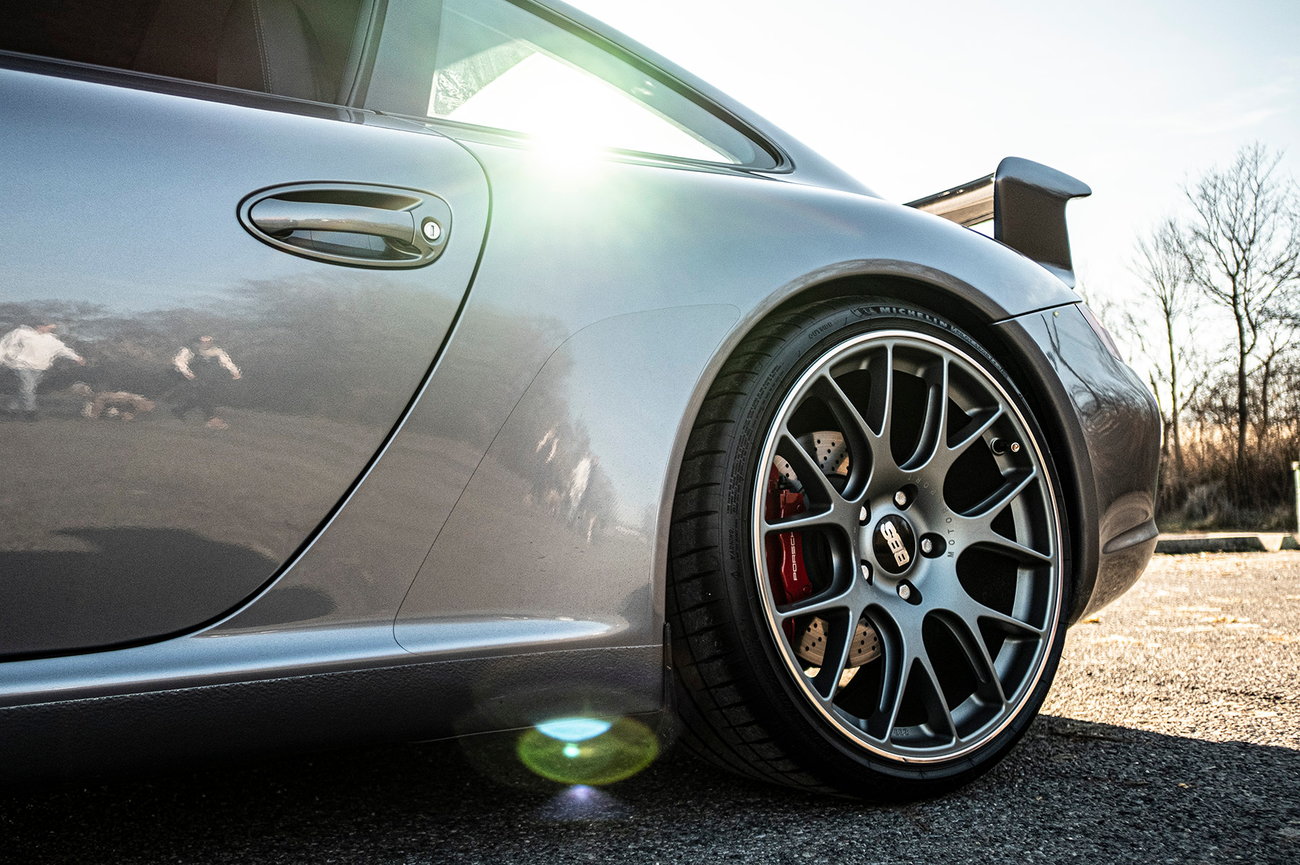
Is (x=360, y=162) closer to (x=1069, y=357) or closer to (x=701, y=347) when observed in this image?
(x=701, y=347)

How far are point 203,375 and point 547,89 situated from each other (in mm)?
739

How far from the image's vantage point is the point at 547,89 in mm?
1533

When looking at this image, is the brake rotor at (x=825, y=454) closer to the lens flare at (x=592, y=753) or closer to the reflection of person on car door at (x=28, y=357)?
the lens flare at (x=592, y=753)

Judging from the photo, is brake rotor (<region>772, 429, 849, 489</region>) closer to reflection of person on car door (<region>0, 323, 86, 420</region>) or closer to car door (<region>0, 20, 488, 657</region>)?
car door (<region>0, 20, 488, 657</region>)

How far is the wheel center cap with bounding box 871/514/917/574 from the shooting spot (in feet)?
4.92

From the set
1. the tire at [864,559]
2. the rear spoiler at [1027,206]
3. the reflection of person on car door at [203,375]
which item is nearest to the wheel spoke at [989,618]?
the tire at [864,559]

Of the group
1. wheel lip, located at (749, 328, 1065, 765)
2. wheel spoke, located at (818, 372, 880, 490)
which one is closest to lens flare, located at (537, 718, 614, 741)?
wheel lip, located at (749, 328, 1065, 765)

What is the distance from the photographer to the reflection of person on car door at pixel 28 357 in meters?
1.00

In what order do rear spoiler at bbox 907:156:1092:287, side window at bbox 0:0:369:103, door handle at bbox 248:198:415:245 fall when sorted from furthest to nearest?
1. rear spoiler at bbox 907:156:1092:287
2. side window at bbox 0:0:369:103
3. door handle at bbox 248:198:415:245

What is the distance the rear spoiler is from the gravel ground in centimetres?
94

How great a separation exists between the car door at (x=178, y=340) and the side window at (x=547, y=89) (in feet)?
0.98

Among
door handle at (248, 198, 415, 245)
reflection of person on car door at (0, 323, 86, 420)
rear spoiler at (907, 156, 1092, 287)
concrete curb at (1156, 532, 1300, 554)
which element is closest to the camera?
reflection of person on car door at (0, 323, 86, 420)

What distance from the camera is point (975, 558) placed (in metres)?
1.78

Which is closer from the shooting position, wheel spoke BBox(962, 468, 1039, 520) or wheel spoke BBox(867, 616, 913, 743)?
wheel spoke BBox(867, 616, 913, 743)
